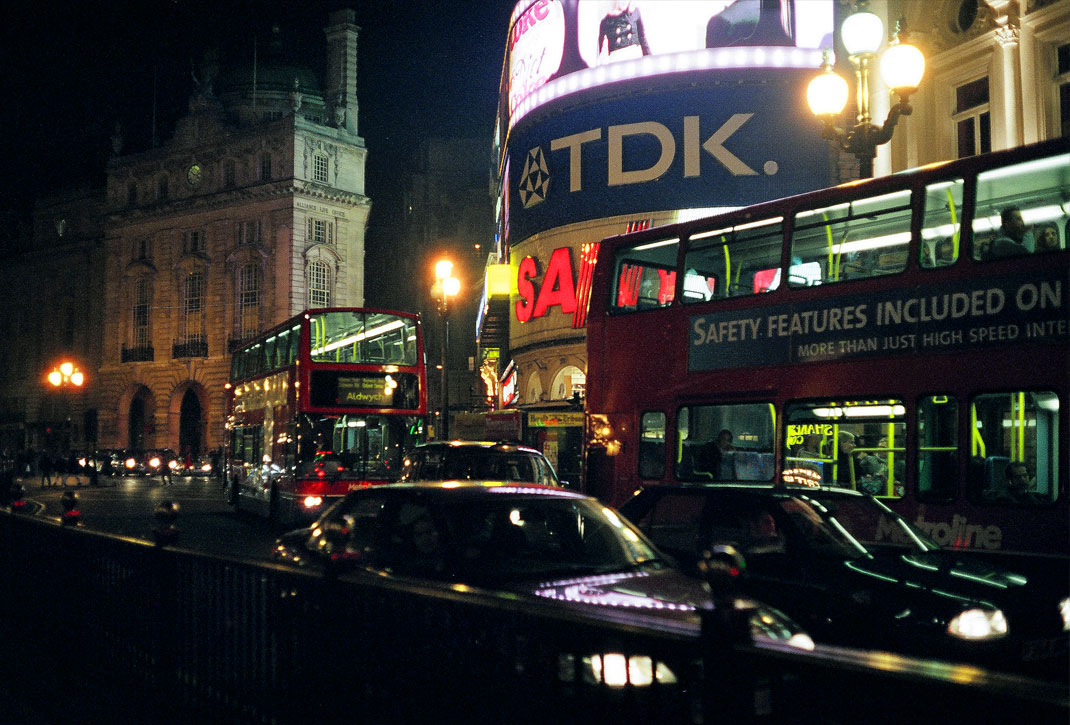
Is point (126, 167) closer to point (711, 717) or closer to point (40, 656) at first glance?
point (40, 656)

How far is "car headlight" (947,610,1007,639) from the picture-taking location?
6738mm

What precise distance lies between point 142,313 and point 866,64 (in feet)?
213

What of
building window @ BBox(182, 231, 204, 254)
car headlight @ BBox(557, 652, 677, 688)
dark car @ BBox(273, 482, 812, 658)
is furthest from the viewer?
building window @ BBox(182, 231, 204, 254)

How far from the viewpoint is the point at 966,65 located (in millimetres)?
19844

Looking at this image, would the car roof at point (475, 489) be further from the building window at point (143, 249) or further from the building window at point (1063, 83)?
the building window at point (143, 249)

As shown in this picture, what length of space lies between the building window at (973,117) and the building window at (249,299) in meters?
51.3

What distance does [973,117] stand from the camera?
19.9 metres

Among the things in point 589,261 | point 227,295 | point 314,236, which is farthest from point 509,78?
point 227,295

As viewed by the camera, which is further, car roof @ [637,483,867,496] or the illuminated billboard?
the illuminated billboard

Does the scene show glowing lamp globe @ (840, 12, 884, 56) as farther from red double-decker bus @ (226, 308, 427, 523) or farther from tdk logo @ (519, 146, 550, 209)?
tdk logo @ (519, 146, 550, 209)

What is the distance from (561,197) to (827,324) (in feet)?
82.0

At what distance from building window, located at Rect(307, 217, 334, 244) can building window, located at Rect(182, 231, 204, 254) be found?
7895 mm

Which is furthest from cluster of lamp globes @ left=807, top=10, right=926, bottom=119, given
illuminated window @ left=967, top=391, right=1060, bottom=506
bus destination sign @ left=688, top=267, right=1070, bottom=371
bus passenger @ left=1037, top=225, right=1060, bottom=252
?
illuminated window @ left=967, top=391, right=1060, bottom=506

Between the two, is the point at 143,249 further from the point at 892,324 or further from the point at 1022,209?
the point at 1022,209
